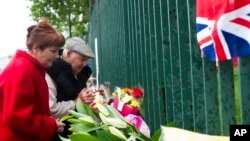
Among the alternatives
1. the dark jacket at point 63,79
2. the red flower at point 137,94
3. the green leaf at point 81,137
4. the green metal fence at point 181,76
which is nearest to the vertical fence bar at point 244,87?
the green metal fence at point 181,76

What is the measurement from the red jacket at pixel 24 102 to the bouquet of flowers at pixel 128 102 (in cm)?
45

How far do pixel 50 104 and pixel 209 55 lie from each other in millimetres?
2350

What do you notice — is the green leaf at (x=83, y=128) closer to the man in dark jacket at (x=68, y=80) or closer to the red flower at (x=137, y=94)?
the red flower at (x=137, y=94)

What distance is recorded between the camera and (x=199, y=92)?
229 cm

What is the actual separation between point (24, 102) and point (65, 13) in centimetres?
1995

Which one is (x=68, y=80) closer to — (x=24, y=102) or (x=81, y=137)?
(x=24, y=102)

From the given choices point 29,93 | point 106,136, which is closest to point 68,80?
point 29,93

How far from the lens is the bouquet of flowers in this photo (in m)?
3.14

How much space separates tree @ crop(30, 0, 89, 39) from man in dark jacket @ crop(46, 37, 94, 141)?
1714cm

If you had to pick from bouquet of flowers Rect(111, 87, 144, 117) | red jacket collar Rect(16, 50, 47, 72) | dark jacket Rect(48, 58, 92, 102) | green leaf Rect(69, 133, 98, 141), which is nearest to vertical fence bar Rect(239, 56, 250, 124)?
green leaf Rect(69, 133, 98, 141)

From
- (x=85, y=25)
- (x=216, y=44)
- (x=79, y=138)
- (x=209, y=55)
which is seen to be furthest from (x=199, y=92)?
(x=85, y=25)

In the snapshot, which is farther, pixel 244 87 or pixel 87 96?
pixel 87 96

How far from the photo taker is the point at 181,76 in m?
2.50

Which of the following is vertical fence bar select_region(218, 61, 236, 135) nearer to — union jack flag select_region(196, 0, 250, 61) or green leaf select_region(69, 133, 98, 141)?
union jack flag select_region(196, 0, 250, 61)
